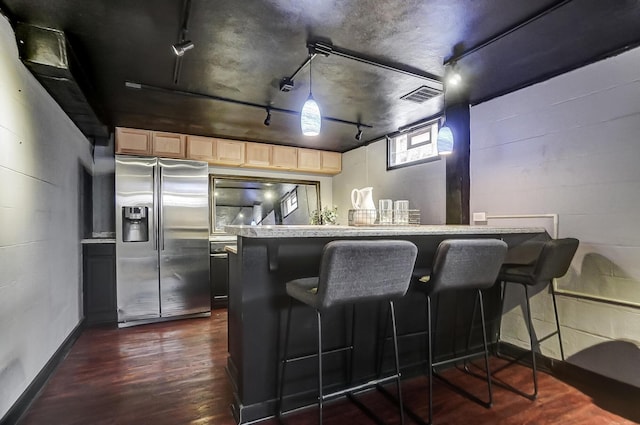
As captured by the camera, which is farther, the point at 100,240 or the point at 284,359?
the point at 100,240

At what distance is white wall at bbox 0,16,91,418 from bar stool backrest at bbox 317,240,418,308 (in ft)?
5.90

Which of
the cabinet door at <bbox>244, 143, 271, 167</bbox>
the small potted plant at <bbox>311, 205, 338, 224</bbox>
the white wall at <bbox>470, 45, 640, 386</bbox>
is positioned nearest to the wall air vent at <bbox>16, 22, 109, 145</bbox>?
the cabinet door at <bbox>244, 143, 271, 167</bbox>

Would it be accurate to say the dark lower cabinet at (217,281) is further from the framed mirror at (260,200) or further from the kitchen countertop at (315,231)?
the kitchen countertop at (315,231)

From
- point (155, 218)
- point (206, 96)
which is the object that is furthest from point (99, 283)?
point (206, 96)

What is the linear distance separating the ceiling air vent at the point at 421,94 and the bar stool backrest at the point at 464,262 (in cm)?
168

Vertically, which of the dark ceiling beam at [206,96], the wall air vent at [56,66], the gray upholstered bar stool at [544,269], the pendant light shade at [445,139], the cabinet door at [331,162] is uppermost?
the dark ceiling beam at [206,96]

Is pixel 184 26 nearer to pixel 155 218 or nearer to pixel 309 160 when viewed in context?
pixel 155 218

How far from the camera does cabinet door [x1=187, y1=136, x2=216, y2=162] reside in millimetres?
4223

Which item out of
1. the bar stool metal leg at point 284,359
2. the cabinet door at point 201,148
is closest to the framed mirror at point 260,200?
the cabinet door at point 201,148

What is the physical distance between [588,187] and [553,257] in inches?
25.5

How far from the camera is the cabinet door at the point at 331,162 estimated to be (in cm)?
516

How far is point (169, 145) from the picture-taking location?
410cm

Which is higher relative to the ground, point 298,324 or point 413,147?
point 413,147

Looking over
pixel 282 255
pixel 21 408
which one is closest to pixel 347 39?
pixel 282 255
